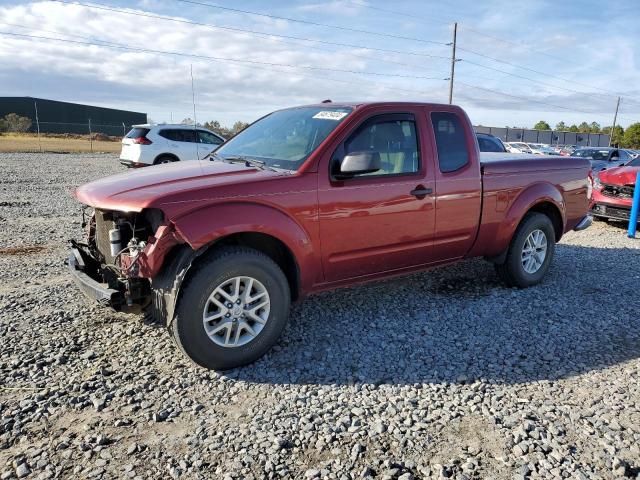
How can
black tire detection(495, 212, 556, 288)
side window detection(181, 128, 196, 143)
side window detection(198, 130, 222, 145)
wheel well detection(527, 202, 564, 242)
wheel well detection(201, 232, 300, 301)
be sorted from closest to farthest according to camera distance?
1. wheel well detection(201, 232, 300, 301)
2. black tire detection(495, 212, 556, 288)
3. wheel well detection(527, 202, 564, 242)
4. side window detection(181, 128, 196, 143)
5. side window detection(198, 130, 222, 145)

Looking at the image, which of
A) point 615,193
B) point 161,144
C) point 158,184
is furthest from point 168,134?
point 158,184

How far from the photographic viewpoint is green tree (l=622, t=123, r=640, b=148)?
236 feet

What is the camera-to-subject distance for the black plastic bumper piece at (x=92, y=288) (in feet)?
10.8

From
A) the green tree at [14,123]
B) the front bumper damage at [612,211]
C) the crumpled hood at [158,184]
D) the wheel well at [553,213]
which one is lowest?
the front bumper damage at [612,211]

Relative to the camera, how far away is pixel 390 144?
14.1 ft

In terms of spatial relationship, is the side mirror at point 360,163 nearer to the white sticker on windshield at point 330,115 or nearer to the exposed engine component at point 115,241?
the white sticker on windshield at point 330,115

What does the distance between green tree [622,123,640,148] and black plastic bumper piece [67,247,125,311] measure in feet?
274

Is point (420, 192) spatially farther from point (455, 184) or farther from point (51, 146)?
point (51, 146)

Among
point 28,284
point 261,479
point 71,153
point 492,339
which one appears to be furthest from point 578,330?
point 71,153

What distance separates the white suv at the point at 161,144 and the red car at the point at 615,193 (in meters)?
10.9

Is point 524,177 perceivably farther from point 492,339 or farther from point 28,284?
point 28,284

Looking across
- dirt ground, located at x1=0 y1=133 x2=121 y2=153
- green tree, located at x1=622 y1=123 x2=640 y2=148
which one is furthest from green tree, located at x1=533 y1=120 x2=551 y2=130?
dirt ground, located at x1=0 y1=133 x2=121 y2=153

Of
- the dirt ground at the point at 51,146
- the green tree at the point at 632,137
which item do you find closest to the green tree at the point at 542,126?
the green tree at the point at 632,137

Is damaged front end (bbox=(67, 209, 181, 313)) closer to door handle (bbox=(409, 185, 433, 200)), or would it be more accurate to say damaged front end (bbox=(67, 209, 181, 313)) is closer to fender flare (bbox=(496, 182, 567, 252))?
door handle (bbox=(409, 185, 433, 200))
